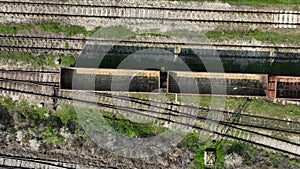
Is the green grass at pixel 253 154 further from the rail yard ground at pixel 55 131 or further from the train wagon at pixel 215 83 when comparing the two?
the train wagon at pixel 215 83

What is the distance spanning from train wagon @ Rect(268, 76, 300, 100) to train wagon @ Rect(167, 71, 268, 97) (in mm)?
1026

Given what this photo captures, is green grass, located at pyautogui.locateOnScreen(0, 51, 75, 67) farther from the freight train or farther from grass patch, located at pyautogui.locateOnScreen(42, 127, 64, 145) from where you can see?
grass patch, located at pyautogui.locateOnScreen(42, 127, 64, 145)

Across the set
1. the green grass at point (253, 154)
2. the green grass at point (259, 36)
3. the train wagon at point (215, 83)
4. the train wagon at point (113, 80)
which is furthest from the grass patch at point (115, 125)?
the green grass at point (259, 36)

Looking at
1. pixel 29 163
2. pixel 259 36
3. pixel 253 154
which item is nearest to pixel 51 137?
pixel 29 163

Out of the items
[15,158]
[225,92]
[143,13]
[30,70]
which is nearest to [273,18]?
[225,92]

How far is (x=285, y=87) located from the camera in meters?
24.1

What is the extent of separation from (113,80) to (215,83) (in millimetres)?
6380

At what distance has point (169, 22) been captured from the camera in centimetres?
2558

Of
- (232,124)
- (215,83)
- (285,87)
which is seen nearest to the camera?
(285,87)

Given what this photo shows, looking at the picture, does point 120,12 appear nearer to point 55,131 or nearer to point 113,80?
point 113,80

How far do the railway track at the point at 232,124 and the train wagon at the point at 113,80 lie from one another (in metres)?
0.87

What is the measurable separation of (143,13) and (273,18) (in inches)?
326

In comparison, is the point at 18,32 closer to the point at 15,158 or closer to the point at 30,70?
the point at 30,70

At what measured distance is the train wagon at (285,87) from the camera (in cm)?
2388
